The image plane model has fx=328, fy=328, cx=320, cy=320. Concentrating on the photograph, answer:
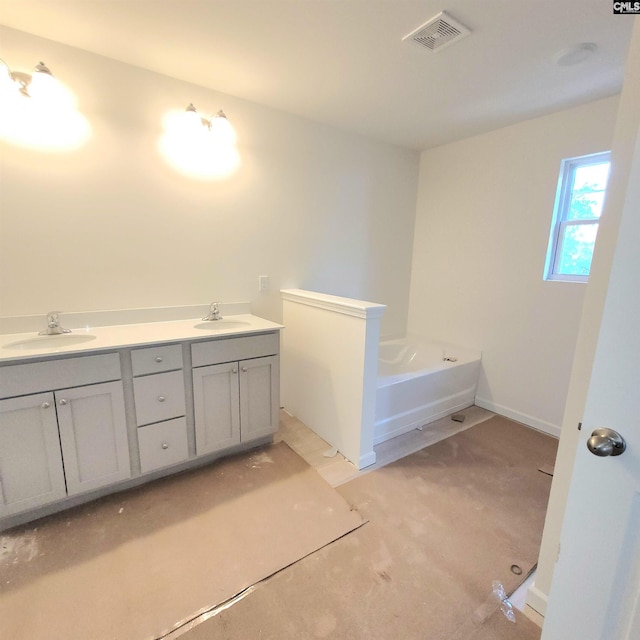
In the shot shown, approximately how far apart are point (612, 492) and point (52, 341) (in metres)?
2.29

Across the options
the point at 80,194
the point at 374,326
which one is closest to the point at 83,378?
the point at 80,194

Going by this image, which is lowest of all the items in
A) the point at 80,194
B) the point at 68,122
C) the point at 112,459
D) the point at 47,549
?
the point at 47,549

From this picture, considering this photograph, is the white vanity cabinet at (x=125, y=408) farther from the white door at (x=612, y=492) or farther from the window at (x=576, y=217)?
the window at (x=576, y=217)

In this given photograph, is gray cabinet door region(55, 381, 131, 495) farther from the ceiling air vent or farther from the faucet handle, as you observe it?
the ceiling air vent

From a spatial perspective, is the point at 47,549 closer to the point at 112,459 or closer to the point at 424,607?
the point at 112,459

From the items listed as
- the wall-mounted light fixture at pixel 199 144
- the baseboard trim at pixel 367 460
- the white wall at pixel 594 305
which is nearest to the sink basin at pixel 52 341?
the wall-mounted light fixture at pixel 199 144

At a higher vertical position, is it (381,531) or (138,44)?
(138,44)

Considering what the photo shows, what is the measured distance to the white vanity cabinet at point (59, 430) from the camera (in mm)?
1439

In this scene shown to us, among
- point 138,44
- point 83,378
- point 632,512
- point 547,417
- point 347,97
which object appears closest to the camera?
point 632,512

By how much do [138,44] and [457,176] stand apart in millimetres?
2516

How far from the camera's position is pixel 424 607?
4.07 ft

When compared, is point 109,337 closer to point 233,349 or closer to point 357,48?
point 233,349

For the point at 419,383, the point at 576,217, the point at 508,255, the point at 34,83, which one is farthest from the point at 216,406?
the point at 576,217

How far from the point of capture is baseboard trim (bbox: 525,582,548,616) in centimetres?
119
